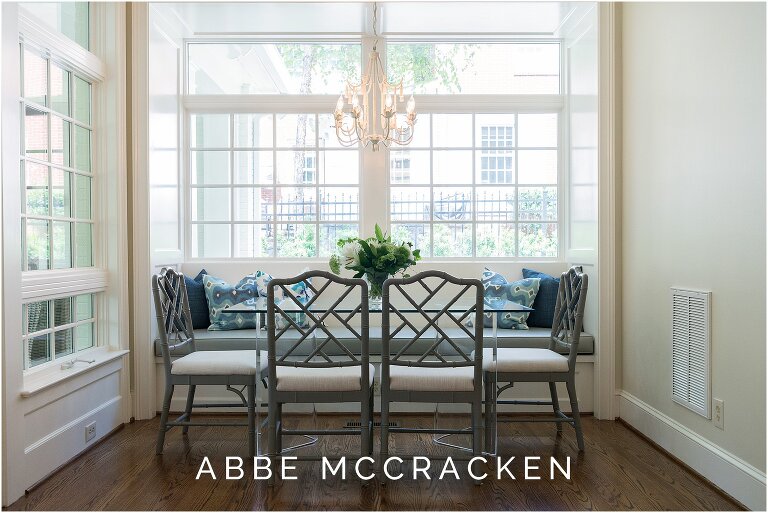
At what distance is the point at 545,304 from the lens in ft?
13.8

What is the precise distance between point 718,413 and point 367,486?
5.24ft

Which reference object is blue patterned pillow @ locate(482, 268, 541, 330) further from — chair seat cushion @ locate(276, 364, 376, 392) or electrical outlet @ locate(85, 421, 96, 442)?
electrical outlet @ locate(85, 421, 96, 442)

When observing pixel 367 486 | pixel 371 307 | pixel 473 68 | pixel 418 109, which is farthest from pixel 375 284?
pixel 473 68

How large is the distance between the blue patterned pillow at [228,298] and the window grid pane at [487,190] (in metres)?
1.18

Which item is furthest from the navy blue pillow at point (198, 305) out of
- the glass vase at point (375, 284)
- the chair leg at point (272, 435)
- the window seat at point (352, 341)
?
the chair leg at point (272, 435)

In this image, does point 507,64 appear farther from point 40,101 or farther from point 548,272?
point 40,101

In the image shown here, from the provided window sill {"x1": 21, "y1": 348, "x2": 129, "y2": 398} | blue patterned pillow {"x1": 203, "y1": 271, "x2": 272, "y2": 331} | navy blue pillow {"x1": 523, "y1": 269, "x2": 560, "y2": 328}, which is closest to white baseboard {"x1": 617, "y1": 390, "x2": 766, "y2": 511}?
navy blue pillow {"x1": 523, "y1": 269, "x2": 560, "y2": 328}

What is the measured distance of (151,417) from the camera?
3871 mm

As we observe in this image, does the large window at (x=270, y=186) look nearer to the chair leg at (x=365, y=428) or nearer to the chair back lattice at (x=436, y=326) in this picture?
the chair back lattice at (x=436, y=326)

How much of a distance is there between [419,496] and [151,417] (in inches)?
81.1

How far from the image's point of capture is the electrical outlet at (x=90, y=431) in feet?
10.6

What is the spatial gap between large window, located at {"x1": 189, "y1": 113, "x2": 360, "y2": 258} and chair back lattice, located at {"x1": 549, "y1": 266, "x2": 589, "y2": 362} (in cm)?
173

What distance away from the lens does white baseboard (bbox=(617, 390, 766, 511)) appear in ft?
8.04

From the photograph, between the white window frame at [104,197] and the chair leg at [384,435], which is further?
the white window frame at [104,197]
